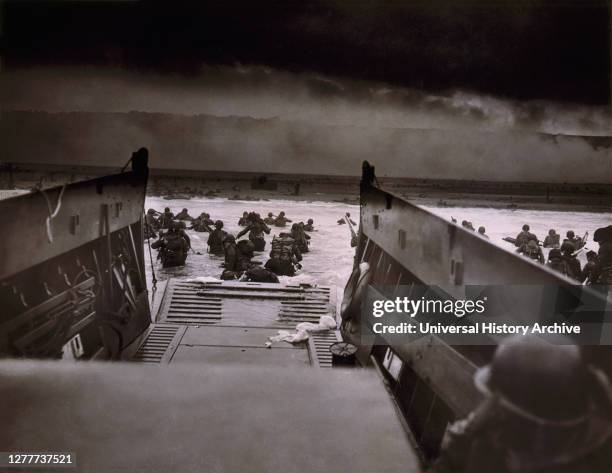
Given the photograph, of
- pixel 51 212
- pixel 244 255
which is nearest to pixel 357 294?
pixel 51 212

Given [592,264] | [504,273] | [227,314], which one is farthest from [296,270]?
[504,273]

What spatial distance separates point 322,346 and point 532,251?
162 inches

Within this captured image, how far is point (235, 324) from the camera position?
420 cm

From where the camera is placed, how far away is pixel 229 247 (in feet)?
21.7

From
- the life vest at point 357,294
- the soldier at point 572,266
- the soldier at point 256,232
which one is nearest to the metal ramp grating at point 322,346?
the life vest at point 357,294

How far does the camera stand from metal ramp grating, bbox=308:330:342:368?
3393 mm

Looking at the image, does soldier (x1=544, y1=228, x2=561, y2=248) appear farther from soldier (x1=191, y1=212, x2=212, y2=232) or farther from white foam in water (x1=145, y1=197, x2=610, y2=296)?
soldier (x1=191, y1=212, x2=212, y2=232)

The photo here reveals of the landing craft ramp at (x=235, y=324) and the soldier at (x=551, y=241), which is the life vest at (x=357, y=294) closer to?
the landing craft ramp at (x=235, y=324)

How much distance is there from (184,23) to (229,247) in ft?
11.7

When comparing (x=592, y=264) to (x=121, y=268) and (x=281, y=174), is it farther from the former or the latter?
(x=281, y=174)

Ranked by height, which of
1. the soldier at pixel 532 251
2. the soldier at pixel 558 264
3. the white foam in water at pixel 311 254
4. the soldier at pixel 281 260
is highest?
the soldier at pixel 558 264

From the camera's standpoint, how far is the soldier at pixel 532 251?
6.21 metres

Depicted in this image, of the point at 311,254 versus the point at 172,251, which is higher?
the point at 172,251

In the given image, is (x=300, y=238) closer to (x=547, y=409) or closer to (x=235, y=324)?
(x=235, y=324)
